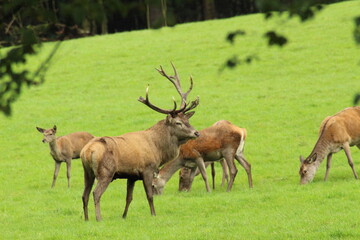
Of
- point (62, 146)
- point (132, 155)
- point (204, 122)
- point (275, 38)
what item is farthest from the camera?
point (204, 122)

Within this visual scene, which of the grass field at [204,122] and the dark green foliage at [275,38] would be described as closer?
the dark green foliage at [275,38]

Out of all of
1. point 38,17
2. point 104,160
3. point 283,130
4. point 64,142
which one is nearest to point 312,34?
point 283,130

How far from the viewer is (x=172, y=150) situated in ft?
41.7

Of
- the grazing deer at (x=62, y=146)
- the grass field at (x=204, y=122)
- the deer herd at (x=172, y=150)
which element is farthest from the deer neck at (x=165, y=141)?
the grazing deer at (x=62, y=146)

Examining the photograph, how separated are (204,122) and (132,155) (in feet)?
33.5

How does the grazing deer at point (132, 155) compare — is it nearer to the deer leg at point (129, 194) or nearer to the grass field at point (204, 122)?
the deer leg at point (129, 194)

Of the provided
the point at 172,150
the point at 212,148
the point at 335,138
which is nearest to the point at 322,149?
the point at 335,138

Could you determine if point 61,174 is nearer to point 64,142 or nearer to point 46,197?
point 64,142

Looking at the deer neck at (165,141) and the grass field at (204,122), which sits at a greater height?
the deer neck at (165,141)

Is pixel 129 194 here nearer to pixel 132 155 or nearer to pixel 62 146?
pixel 132 155

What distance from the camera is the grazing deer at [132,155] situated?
11.6 m

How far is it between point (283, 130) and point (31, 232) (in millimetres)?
10492

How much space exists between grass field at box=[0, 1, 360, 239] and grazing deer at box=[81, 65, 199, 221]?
59 cm

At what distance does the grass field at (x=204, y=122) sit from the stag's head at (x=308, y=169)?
310 mm
